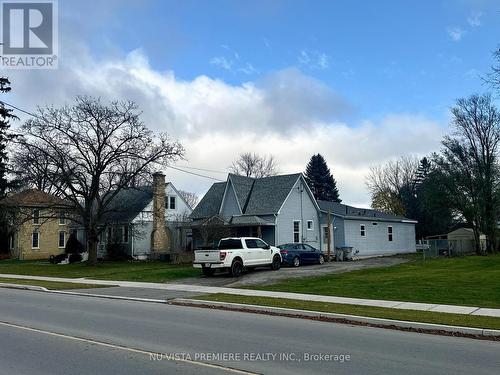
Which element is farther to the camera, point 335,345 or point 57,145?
point 57,145

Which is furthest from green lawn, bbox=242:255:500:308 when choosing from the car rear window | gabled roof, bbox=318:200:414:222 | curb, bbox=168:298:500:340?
gabled roof, bbox=318:200:414:222

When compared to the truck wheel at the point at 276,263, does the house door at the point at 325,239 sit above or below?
above

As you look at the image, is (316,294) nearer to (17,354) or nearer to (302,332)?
(302,332)

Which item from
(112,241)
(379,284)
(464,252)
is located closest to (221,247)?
(379,284)

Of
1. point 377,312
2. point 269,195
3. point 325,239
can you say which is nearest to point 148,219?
point 269,195

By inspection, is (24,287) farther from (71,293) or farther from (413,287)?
(413,287)

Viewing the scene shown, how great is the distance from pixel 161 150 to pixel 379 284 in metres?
22.4

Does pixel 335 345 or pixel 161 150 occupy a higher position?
pixel 161 150

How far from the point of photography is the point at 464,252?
148ft

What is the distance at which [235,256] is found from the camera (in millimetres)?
25141

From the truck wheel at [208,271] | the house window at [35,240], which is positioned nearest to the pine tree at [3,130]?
the house window at [35,240]

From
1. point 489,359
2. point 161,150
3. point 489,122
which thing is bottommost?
point 489,359

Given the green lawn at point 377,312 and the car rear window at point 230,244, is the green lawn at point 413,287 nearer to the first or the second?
the green lawn at point 377,312

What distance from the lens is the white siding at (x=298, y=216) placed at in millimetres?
36969
